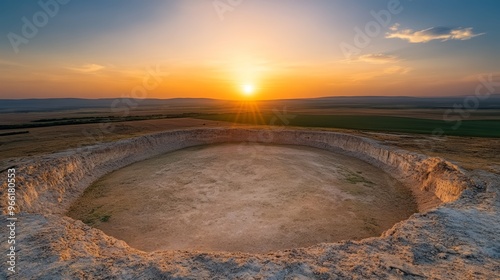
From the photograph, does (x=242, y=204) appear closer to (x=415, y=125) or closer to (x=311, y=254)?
(x=311, y=254)

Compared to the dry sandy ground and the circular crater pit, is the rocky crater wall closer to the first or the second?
the circular crater pit

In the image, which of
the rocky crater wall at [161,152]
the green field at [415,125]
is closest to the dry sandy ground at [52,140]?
the rocky crater wall at [161,152]

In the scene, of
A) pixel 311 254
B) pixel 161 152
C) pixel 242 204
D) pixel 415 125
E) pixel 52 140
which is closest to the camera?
pixel 311 254

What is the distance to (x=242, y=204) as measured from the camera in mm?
12984

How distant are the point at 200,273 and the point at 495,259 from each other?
7.72m

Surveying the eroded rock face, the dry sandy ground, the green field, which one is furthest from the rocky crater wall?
the green field

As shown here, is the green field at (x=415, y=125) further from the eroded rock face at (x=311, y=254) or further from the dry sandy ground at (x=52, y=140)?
the eroded rock face at (x=311, y=254)

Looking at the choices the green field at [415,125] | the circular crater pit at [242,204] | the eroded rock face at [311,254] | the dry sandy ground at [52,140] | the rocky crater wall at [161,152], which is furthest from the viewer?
the green field at [415,125]

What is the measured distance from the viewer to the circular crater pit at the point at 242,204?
33.1ft

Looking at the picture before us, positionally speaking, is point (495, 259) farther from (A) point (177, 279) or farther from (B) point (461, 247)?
(A) point (177, 279)

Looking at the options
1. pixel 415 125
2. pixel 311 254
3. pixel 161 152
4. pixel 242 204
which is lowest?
pixel 242 204

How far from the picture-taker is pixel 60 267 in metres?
6.19

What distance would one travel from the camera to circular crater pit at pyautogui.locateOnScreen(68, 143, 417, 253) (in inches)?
398

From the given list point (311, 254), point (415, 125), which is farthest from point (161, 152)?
point (415, 125)
